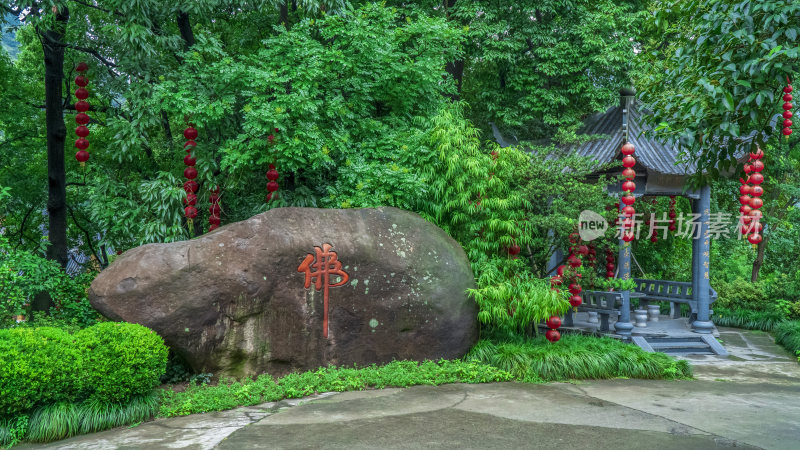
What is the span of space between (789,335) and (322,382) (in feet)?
31.8

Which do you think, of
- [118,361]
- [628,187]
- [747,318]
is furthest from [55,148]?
[747,318]

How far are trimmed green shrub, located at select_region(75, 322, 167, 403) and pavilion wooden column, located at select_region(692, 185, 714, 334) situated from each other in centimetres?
990

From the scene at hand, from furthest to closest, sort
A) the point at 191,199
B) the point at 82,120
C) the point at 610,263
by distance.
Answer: the point at 610,263 < the point at 191,199 < the point at 82,120

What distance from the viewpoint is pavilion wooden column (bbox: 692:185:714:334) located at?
11297 mm

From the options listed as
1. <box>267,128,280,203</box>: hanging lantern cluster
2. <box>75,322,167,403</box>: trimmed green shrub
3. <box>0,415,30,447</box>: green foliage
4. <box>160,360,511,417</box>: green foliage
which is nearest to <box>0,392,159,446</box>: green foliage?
<box>0,415,30,447</box>: green foliage

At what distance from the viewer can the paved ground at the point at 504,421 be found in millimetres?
5500

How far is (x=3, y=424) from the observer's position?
5477 mm

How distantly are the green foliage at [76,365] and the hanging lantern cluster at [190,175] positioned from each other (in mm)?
2789

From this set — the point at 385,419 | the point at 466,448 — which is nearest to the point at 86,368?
the point at 385,419

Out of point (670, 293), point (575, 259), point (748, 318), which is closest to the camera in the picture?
point (575, 259)

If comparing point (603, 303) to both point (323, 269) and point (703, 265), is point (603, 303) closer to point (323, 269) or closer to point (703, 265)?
point (703, 265)

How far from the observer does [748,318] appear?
45.8ft

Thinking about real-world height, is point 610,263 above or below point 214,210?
below

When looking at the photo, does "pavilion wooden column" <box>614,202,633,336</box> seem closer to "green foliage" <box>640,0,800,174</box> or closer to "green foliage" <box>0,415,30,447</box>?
"green foliage" <box>640,0,800,174</box>
